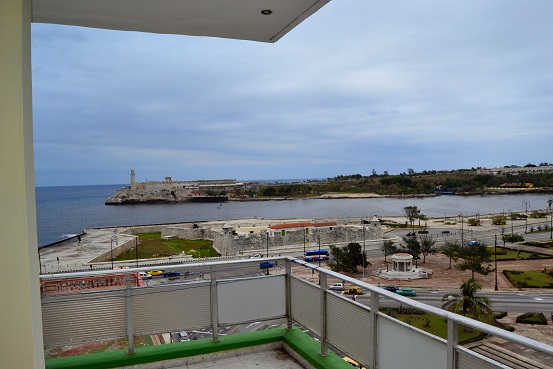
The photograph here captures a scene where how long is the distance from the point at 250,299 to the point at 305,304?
1.40ft

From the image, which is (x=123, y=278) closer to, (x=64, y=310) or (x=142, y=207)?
(x=64, y=310)

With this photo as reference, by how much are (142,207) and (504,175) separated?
10811cm

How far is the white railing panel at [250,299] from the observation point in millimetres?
2979

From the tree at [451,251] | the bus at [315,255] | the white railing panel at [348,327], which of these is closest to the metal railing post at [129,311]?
the white railing panel at [348,327]

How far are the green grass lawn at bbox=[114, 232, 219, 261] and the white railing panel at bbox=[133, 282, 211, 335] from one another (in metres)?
36.0

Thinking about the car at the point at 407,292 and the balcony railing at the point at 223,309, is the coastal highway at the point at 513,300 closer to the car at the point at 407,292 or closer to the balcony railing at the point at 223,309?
the car at the point at 407,292

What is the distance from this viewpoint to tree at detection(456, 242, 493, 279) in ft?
103

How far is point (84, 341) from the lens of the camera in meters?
2.65

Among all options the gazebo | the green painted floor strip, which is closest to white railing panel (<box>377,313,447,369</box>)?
the green painted floor strip

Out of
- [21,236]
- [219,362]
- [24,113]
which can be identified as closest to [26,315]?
[21,236]

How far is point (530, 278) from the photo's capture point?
2980 cm

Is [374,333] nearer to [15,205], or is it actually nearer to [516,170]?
[15,205]

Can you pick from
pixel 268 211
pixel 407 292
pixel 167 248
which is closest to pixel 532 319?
pixel 407 292

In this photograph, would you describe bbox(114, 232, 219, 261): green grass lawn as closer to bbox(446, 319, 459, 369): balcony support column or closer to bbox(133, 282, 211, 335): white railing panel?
bbox(133, 282, 211, 335): white railing panel
